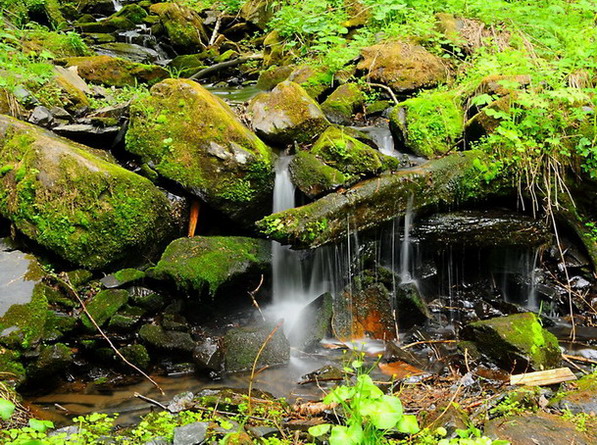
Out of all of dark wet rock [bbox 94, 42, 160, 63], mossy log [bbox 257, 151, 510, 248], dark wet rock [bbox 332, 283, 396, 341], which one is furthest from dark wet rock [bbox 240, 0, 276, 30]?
dark wet rock [bbox 332, 283, 396, 341]

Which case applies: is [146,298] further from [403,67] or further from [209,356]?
[403,67]

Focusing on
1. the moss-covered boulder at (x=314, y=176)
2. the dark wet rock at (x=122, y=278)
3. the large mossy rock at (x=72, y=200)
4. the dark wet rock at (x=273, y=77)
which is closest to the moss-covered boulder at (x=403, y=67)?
the dark wet rock at (x=273, y=77)

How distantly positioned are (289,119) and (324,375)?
3543 mm

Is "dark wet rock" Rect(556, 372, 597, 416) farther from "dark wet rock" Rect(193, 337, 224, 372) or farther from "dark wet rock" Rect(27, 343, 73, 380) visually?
"dark wet rock" Rect(27, 343, 73, 380)

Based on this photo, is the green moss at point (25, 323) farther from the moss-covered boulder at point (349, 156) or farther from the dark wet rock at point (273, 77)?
the dark wet rock at point (273, 77)

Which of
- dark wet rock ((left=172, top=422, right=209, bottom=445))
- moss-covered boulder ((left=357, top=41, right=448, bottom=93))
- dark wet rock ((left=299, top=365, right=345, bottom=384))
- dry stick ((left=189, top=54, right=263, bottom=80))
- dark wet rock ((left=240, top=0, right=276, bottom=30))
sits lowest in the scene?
dark wet rock ((left=299, top=365, right=345, bottom=384))

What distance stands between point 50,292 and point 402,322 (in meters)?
4.06

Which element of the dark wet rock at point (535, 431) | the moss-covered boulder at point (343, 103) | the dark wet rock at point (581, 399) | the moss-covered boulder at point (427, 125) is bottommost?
the dark wet rock at point (581, 399)

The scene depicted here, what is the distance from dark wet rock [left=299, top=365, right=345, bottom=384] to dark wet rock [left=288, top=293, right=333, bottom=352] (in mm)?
656

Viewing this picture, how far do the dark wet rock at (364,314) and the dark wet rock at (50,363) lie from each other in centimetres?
294

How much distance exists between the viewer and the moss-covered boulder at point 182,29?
13.7 metres

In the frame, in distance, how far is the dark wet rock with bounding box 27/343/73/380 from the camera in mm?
4070

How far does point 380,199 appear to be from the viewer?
5.50m

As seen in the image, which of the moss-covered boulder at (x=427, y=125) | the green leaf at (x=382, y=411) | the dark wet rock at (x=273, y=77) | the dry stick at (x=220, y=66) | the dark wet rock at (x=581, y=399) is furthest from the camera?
the dry stick at (x=220, y=66)
